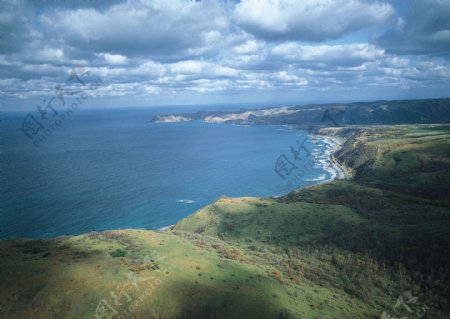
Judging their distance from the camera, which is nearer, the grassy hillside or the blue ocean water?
the grassy hillside

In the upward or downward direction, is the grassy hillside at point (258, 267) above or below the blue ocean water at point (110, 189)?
above

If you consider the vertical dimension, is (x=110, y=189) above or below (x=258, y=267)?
below

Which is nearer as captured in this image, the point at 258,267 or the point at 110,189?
the point at 258,267

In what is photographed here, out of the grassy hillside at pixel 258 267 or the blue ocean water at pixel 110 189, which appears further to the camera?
the blue ocean water at pixel 110 189

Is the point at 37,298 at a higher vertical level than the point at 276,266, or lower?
higher

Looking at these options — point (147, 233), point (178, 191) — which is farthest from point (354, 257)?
point (178, 191)

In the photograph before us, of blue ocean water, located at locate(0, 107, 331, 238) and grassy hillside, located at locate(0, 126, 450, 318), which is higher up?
grassy hillside, located at locate(0, 126, 450, 318)

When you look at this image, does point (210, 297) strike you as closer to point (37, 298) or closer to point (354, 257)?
point (37, 298)

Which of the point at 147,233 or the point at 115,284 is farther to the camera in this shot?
the point at 147,233
